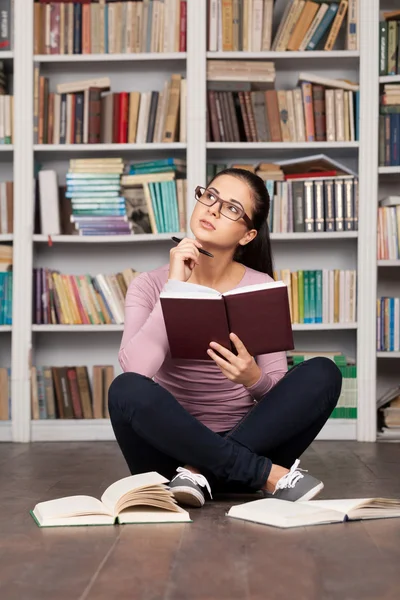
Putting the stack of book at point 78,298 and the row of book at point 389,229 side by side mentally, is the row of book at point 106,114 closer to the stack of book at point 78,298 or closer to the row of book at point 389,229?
the stack of book at point 78,298

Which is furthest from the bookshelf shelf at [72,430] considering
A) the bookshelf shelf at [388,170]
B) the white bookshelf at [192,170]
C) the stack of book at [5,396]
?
the bookshelf shelf at [388,170]

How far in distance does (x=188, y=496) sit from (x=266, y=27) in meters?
2.59

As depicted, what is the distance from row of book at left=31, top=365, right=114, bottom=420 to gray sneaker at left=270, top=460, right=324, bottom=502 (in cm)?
200

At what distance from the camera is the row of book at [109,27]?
3.95m

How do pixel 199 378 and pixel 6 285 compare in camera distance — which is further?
pixel 6 285

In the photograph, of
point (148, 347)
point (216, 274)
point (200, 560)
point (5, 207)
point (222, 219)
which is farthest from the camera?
point (5, 207)

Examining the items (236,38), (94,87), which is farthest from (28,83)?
(236,38)

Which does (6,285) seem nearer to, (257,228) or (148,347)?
(257,228)

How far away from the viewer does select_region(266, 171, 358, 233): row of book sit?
12.8 feet

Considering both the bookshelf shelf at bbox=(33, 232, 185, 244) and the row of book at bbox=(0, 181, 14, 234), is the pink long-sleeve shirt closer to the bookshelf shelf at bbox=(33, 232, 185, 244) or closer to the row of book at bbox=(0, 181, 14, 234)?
the bookshelf shelf at bbox=(33, 232, 185, 244)

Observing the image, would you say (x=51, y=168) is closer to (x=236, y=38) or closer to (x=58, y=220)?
(x=58, y=220)

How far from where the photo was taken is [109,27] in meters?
3.97

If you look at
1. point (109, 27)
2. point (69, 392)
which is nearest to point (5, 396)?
point (69, 392)

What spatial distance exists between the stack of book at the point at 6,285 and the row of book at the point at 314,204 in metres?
1.22
